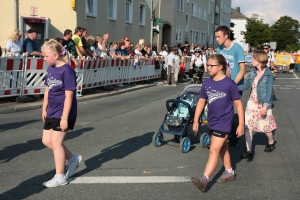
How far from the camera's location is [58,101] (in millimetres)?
5152

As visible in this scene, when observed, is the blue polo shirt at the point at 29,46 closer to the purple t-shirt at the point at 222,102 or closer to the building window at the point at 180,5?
the purple t-shirt at the point at 222,102

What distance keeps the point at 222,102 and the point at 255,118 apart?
1.91 meters

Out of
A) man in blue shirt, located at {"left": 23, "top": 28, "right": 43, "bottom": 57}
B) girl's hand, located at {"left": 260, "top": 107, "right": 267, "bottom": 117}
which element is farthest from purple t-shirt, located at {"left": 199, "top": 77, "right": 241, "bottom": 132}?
man in blue shirt, located at {"left": 23, "top": 28, "right": 43, "bottom": 57}

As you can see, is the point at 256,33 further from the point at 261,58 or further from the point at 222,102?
the point at 222,102

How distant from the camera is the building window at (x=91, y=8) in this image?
22477mm

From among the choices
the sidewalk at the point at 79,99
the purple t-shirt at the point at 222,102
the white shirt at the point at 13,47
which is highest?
the white shirt at the point at 13,47

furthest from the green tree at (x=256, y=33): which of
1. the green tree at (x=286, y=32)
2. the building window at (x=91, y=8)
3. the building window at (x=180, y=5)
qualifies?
the building window at (x=91, y=8)

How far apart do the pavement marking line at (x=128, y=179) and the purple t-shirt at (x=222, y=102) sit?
0.89 metres

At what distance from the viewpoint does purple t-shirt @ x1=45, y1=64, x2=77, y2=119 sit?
5.05 meters

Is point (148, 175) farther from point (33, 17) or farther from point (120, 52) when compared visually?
point (33, 17)

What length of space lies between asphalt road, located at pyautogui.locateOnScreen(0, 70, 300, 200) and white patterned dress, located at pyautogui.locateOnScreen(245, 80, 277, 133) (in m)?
0.48

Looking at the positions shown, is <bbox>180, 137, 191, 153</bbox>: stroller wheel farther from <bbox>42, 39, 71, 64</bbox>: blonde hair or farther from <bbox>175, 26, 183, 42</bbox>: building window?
<bbox>175, 26, 183, 42</bbox>: building window

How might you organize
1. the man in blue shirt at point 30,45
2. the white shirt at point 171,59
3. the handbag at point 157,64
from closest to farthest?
the man in blue shirt at point 30,45, the white shirt at point 171,59, the handbag at point 157,64

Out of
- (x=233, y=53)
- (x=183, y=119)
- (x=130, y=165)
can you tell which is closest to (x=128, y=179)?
(x=130, y=165)
